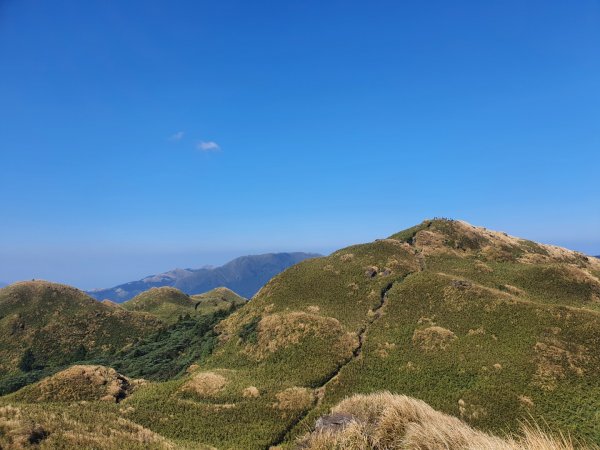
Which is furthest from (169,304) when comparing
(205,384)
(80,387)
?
(205,384)

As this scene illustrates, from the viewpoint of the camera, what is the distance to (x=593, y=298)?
71.5 m

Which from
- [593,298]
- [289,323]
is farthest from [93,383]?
[593,298]

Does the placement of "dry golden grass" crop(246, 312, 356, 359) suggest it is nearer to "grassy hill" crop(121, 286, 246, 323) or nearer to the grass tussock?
the grass tussock

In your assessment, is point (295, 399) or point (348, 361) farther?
point (348, 361)

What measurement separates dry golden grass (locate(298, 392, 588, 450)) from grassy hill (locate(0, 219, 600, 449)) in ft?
45.1

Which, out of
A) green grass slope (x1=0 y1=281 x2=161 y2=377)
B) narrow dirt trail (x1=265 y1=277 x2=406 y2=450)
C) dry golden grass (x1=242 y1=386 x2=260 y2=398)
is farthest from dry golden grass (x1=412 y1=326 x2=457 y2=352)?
green grass slope (x1=0 y1=281 x2=161 y2=377)

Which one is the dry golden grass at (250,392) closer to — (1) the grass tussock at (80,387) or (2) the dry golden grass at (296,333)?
(2) the dry golden grass at (296,333)

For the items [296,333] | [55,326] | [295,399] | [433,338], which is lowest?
[55,326]

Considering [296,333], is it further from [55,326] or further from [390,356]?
[55,326]

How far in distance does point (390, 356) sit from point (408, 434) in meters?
44.5

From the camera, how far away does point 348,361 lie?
5272 centimetres

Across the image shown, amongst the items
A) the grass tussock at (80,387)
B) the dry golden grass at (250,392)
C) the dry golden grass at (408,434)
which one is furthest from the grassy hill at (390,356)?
the dry golden grass at (408,434)

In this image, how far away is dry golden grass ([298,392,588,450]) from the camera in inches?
338

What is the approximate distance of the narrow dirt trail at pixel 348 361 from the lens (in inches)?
1396
